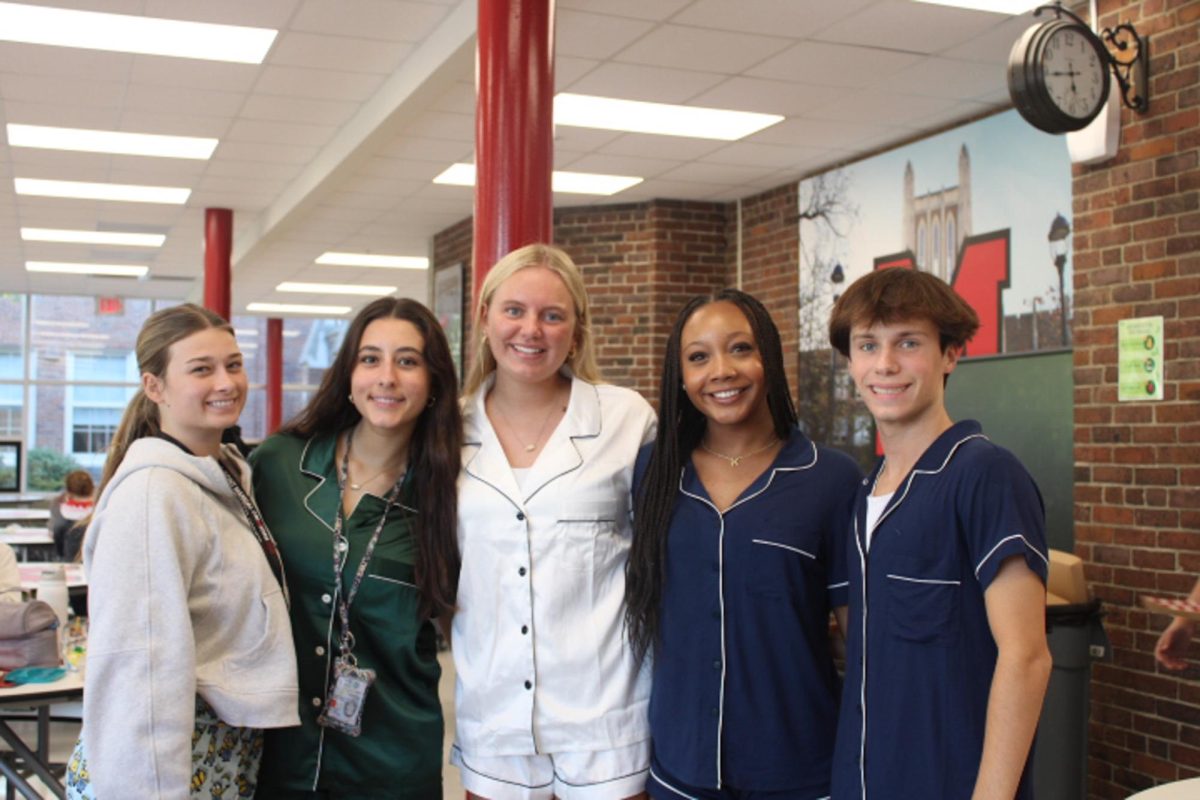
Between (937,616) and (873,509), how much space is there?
9.1 inches

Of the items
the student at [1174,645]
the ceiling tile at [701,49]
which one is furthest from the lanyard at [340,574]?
the ceiling tile at [701,49]

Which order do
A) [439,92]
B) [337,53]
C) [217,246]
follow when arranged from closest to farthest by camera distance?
[337,53] → [439,92] → [217,246]

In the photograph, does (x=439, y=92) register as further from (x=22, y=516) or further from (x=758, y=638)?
(x=22, y=516)

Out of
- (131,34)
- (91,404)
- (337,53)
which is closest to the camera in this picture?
(131,34)

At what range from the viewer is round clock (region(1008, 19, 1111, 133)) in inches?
165

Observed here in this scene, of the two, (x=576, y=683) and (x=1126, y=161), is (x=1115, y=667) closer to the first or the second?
(x=1126, y=161)

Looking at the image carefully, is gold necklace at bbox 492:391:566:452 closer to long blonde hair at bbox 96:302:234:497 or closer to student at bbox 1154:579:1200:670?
long blonde hair at bbox 96:302:234:497

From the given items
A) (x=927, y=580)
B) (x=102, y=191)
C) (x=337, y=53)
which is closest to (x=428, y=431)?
(x=927, y=580)

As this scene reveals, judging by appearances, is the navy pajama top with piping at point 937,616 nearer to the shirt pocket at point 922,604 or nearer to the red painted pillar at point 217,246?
the shirt pocket at point 922,604

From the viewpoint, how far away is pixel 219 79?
6.27m

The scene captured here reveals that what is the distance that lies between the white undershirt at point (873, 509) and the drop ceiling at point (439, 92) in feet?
12.0

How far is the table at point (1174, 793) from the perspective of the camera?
1811 millimetres

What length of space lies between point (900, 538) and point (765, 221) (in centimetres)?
742

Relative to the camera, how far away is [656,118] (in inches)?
271
